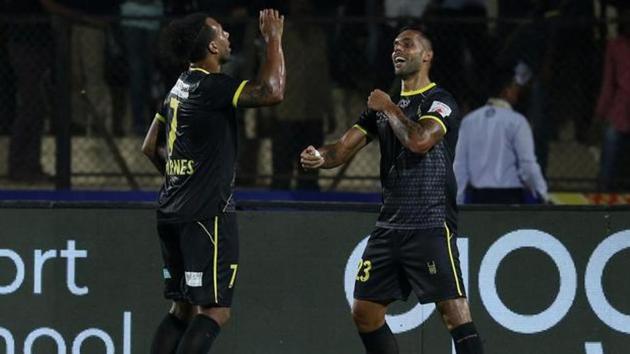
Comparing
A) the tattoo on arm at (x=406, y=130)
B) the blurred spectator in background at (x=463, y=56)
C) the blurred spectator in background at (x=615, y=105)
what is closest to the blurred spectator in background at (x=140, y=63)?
the blurred spectator in background at (x=463, y=56)

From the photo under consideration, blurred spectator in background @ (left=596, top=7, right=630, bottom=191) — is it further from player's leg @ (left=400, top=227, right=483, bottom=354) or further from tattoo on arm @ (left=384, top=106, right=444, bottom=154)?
tattoo on arm @ (left=384, top=106, right=444, bottom=154)

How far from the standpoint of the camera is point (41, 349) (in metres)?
10.5

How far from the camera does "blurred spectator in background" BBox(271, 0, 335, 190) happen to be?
13055 mm

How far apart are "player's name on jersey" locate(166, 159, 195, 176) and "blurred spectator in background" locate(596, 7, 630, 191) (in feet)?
16.2

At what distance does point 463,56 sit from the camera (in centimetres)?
1295

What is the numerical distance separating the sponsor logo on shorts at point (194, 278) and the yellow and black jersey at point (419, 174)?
3.50 ft

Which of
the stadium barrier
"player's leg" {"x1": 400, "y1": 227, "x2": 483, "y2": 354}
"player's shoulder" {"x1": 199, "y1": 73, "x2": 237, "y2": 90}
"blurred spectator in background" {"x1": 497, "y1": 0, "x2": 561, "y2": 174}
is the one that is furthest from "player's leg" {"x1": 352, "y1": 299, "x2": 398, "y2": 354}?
"blurred spectator in background" {"x1": 497, "y1": 0, "x2": 561, "y2": 174}

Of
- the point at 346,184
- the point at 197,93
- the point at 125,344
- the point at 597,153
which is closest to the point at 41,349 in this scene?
the point at 125,344

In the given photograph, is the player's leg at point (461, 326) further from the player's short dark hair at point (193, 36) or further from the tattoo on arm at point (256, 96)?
the player's short dark hair at point (193, 36)

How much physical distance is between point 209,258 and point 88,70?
4.63 m

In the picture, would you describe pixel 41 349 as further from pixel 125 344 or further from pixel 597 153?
pixel 597 153

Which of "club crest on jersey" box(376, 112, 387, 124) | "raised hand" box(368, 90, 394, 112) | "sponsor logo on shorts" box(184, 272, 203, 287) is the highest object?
"raised hand" box(368, 90, 394, 112)

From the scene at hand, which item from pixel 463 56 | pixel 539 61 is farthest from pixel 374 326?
pixel 539 61

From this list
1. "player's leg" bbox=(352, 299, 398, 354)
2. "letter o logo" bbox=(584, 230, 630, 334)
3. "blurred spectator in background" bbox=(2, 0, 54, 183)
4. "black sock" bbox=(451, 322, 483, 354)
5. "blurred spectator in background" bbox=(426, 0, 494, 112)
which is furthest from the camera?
"blurred spectator in background" bbox=(2, 0, 54, 183)
